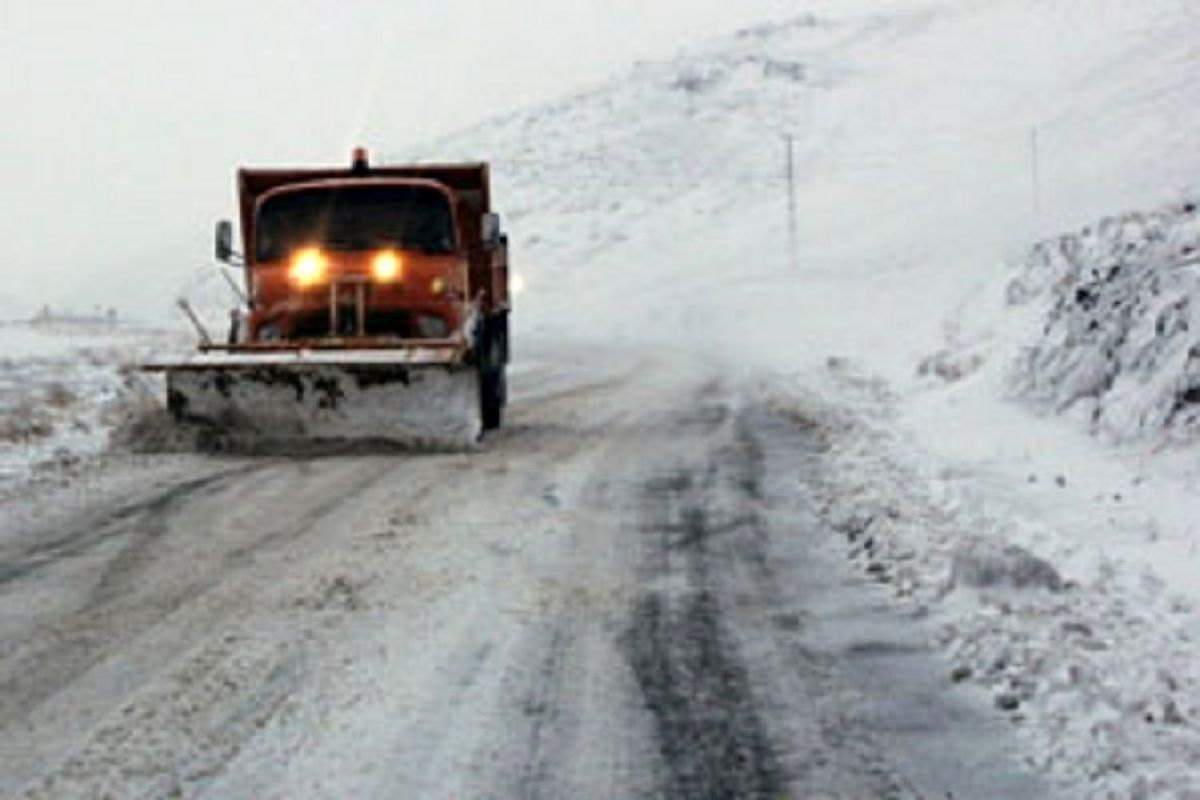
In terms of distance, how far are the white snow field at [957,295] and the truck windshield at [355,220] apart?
2.50 m

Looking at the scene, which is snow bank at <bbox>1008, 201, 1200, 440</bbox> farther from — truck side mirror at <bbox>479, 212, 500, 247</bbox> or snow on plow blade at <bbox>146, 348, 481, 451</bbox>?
truck side mirror at <bbox>479, 212, 500, 247</bbox>

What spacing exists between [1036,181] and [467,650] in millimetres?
54774

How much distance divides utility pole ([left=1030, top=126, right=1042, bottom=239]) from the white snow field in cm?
15

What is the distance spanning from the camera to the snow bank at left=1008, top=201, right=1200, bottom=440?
31.6 feet

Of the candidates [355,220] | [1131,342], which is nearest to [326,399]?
[355,220]

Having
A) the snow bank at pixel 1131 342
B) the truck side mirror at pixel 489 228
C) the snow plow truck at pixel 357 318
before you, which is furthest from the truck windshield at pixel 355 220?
the snow bank at pixel 1131 342

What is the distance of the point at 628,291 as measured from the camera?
57.4 meters

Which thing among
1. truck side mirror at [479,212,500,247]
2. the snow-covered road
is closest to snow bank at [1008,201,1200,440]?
the snow-covered road

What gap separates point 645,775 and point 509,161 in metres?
79.3

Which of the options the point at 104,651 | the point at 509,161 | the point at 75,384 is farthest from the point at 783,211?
the point at 104,651

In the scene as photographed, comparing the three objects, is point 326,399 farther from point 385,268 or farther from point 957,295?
point 957,295

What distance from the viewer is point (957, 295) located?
32.5 m

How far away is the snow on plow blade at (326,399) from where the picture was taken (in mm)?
12078

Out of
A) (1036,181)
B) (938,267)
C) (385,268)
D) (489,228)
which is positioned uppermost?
(1036,181)
